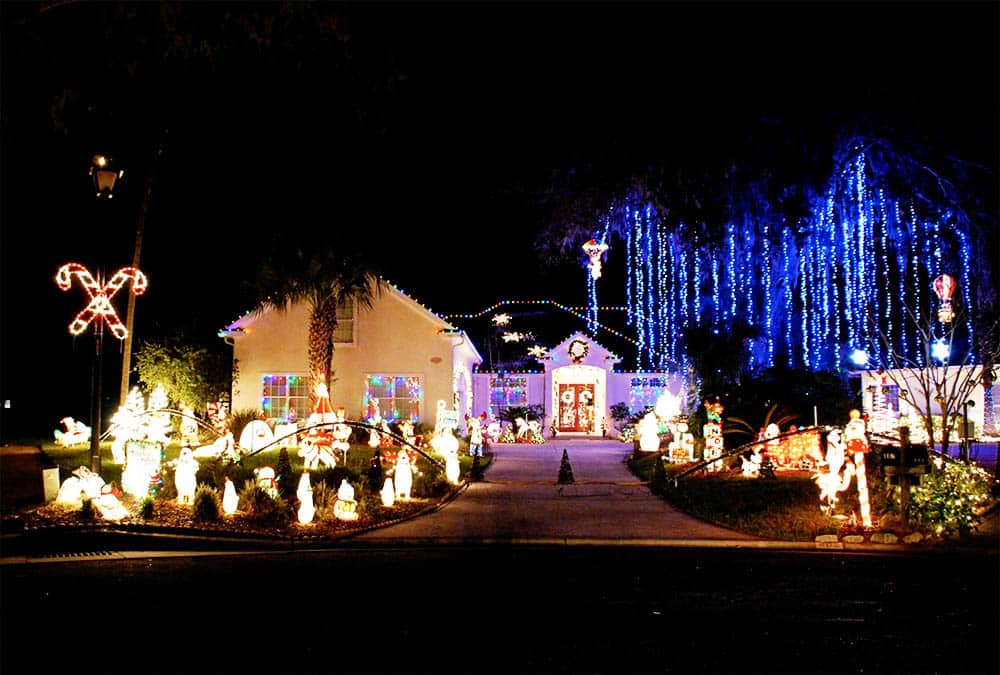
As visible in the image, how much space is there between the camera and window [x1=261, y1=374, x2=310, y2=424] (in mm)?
26328

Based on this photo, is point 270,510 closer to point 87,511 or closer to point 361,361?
point 87,511

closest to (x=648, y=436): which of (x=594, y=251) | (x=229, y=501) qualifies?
(x=594, y=251)

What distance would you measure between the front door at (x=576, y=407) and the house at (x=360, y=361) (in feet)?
23.1

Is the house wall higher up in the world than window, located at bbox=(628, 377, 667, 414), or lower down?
higher up

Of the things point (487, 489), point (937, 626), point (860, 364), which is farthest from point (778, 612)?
point (860, 364)

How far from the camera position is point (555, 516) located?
1339 centimetres

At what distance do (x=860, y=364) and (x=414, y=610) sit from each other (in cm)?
2531

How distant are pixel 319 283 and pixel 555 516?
1201 cm

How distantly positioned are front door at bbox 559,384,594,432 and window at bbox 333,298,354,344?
926cm

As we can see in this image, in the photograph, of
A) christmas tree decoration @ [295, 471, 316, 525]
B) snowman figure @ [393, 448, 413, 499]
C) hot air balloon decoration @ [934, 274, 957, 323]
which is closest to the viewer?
christmas tree decoration @ [295, 471, 316, 525]

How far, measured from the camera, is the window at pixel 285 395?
86.4ft

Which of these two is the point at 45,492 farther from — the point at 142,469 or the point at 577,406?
the point at 577,406

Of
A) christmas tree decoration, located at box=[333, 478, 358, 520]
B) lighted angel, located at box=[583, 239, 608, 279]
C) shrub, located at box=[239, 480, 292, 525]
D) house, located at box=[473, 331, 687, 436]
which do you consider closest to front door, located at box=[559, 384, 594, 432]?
house, located at box=[473, 331, 687, 436]

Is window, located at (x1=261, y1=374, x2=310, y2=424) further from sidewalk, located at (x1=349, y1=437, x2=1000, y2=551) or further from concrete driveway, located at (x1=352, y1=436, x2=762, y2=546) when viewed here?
sidewalk, located at (x1=349, y1=437, x2=1000, y2=551)
